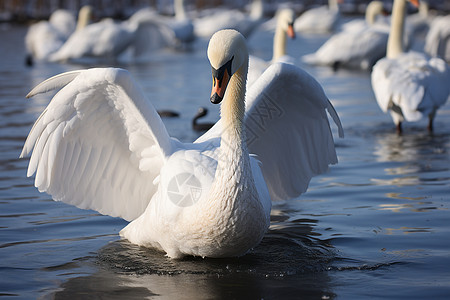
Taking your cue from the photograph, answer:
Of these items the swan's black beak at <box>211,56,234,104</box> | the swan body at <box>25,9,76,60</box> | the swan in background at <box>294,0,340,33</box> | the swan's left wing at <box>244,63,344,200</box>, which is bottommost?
the swan in background at <box>294,0,340,33</box>

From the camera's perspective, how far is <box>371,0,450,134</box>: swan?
10.7 metres

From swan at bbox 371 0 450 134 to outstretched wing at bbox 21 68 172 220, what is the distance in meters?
5.19

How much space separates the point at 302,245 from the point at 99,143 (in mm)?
1684

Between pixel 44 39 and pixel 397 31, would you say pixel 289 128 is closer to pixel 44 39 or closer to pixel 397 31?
pixel 397 31

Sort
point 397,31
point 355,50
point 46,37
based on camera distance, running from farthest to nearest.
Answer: point 46,37, point 355,50, point 397,31

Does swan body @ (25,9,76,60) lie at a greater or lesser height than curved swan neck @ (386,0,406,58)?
lesser

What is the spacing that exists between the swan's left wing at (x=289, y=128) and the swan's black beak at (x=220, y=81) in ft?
3.02

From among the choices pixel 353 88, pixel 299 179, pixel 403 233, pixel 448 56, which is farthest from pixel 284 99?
pixel 448 56

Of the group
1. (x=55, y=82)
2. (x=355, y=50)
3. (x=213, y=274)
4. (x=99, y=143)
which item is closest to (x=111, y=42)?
(x=355, y=50)

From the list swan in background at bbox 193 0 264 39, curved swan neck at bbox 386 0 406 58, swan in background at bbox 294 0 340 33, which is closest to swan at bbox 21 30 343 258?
curved swan neck at bbox 386 0 406 58

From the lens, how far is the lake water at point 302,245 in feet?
16.8

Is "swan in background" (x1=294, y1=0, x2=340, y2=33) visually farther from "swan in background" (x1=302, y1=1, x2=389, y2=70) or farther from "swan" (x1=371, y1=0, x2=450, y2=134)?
"swan" (x1=371, y1=0, x2=450, y2=134)

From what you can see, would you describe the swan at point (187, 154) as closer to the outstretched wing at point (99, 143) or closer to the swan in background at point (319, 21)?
the outstretched wing at point (99, 143)

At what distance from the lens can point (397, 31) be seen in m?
12.8
